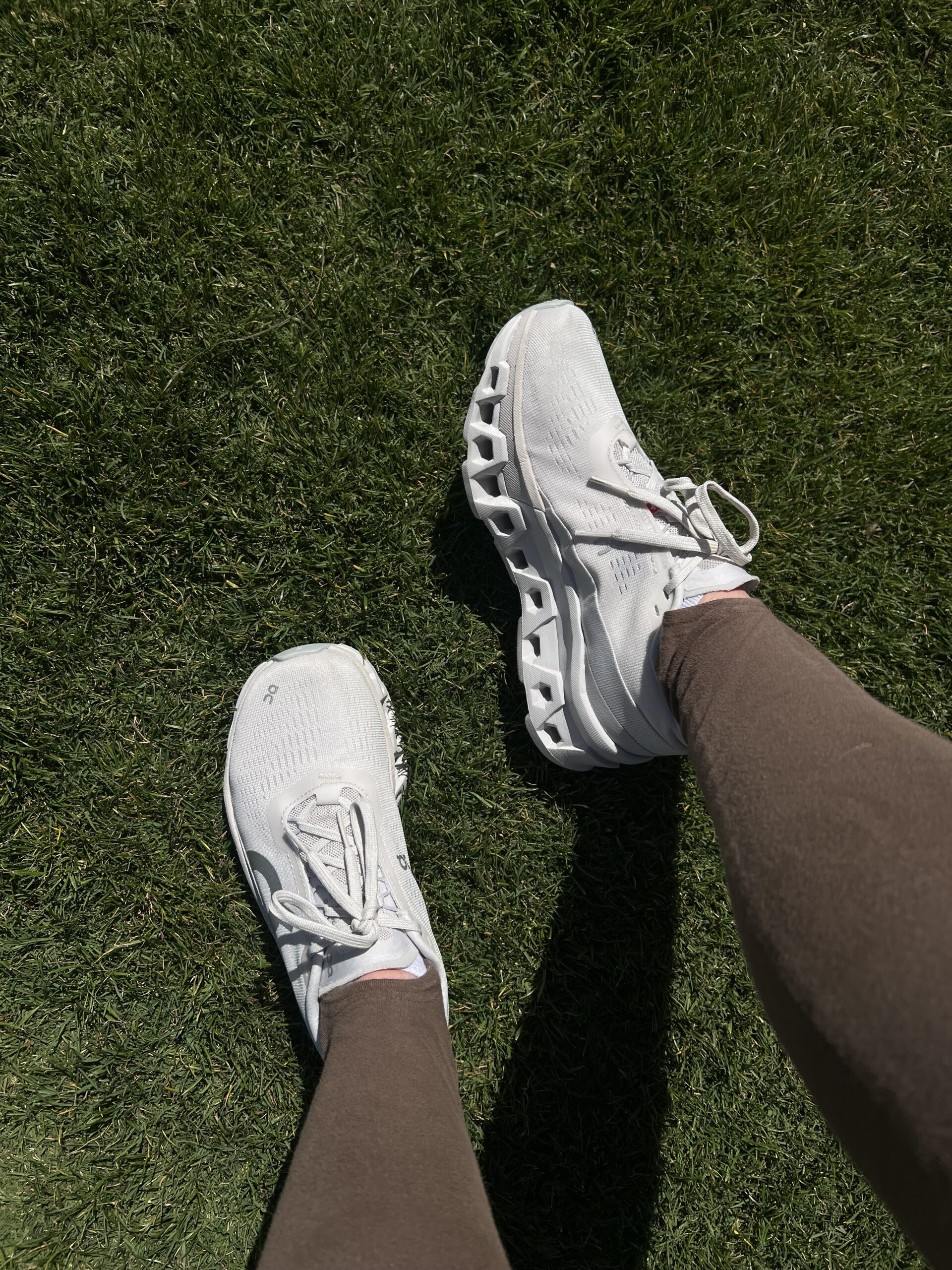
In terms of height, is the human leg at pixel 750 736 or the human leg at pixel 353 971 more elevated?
the human leg at pixel 750 736

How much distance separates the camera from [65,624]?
2.00 m

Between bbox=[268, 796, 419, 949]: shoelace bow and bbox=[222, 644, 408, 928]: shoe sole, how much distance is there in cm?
12

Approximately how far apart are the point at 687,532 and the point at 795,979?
1.05 meters

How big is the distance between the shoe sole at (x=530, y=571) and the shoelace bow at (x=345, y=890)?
0.50 m

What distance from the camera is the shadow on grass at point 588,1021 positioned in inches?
78.7

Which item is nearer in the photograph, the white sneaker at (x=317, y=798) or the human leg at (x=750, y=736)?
the human leg at (x=750, y=736)

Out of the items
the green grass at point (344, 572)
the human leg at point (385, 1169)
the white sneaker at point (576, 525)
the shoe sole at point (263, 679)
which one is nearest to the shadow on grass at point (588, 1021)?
the green grass at point (344, 572)

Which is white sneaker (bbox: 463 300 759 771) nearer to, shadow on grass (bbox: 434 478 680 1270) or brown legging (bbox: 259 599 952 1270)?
shadow on grass (bbox: 434 478 680 1270)

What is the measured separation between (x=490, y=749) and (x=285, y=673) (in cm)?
57

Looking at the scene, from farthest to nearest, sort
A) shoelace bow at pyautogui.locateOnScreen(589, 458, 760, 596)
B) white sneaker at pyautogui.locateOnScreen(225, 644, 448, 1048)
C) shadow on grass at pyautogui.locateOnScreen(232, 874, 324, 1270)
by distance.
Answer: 1. shadow on grass at pyautogui.locateOnScreen(232, 874, 324, 1270)
2. white sneaker at pyautogui.locateOnScreen(225, 644, 448, 1048)
3. shoelace bow at pyautogui.locateOnScreen(589, 458, 760, 596)

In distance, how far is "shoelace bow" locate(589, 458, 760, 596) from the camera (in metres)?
1.74

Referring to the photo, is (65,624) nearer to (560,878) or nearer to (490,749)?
(490,749)

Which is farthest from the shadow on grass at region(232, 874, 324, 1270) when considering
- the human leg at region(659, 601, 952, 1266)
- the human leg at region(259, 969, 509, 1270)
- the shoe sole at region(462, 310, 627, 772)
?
the human leg at region(659, 601, 952, 1266)

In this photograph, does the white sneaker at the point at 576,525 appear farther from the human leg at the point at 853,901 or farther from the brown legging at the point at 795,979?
the human leg at the point at 853,901
